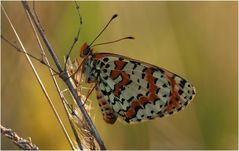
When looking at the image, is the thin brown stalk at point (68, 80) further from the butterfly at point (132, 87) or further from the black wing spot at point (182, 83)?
the black wing spot at point (182, 83)

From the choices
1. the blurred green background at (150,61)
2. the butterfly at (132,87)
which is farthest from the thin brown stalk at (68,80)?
the blurred green background at (150,61)

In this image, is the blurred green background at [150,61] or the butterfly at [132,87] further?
the blurred green background at [150,61]

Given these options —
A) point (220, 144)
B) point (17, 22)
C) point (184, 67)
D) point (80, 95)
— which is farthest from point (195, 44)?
point (80, 95)


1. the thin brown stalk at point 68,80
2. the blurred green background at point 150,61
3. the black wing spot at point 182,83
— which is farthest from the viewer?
the blurred green background at point 150,61

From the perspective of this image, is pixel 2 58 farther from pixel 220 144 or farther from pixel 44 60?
pixel 220 144

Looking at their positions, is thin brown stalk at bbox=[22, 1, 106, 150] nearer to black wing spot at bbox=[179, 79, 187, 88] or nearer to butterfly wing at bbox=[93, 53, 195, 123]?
butterfly wing at bbox=[93, 53, 195, 123]

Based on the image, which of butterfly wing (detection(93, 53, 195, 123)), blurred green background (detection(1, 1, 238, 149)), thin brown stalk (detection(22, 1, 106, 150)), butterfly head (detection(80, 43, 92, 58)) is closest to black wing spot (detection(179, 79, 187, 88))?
butterfly wing (detection(93, 53, 195, 123))
